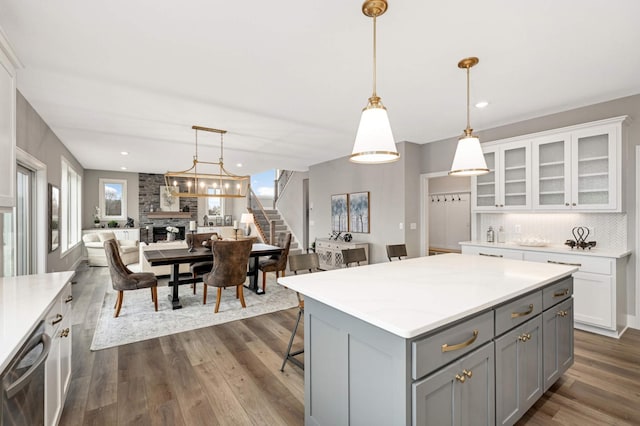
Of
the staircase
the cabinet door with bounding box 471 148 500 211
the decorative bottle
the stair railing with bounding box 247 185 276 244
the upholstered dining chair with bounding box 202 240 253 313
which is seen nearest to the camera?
the upholstered dining chair with bounding box 202 240 253 313

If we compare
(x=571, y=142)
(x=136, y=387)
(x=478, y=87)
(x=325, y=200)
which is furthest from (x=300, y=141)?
(x=136, y=387)

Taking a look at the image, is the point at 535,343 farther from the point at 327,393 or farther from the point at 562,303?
the point at 327,393

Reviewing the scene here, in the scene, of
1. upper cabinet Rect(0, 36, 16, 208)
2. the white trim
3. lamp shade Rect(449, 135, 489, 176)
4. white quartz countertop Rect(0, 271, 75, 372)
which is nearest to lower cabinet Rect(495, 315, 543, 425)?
lamp shade Rect(449, 135, 489, 176)

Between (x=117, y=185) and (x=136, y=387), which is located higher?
(x=117, y=185)

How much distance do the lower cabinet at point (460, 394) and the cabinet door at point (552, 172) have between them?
3.12m

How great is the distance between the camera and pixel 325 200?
24.5 feet

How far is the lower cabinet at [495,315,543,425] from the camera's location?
5.51ft

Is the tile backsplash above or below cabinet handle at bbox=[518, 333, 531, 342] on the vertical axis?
above

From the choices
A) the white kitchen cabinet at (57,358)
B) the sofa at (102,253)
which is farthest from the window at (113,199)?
the white kitchen cabinet at (57,358)

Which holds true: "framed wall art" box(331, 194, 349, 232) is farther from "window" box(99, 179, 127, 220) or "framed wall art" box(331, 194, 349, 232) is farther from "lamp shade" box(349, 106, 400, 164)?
"window" box(99, 179, 127, 220)

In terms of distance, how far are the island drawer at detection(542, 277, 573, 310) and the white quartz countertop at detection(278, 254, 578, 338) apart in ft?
0.28

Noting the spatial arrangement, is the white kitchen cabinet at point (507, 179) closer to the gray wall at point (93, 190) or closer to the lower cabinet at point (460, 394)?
the lower cabinet at point (460, 394)

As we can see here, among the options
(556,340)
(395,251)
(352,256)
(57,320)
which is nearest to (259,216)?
(395,251)

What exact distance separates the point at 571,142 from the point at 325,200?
15.8 feet
